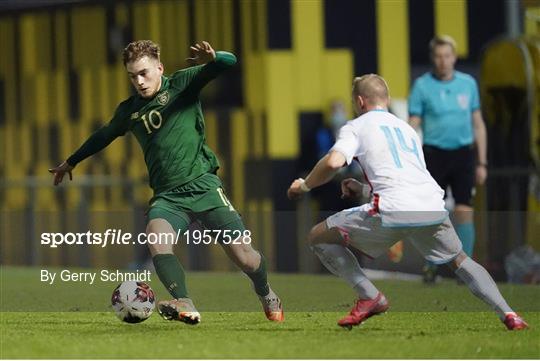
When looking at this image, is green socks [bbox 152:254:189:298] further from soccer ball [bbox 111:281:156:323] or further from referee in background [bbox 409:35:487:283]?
referee in background [bbox 409:35:487:283]

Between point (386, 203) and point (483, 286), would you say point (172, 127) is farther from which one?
point (483, 286)

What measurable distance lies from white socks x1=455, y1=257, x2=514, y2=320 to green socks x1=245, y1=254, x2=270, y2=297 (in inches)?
57.6

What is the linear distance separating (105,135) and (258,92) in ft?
30.3

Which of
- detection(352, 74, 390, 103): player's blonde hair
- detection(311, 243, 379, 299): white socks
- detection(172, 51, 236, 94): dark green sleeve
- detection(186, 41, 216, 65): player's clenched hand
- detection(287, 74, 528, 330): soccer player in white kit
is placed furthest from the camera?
detection(172, 51, 236, 94): dark green sleeve

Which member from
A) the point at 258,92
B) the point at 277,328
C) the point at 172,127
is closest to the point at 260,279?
the point at 277,328

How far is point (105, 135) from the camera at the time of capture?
1172 centimetres

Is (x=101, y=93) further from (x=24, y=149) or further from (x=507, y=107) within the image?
(x=507, y=107)

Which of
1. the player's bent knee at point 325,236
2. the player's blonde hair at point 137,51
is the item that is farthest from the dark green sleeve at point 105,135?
the player's bent knee at point 325,236

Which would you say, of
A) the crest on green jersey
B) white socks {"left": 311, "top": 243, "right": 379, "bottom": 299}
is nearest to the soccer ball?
the crest on green jersey

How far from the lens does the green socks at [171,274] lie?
1120 cm

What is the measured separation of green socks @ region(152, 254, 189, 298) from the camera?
11.2 m

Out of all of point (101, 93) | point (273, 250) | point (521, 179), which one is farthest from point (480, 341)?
point (101, 93)

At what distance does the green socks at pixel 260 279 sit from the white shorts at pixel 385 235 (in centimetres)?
98

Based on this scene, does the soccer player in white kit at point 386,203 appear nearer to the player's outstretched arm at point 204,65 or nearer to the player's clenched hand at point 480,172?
the player's outstretched arm at point 204,65
